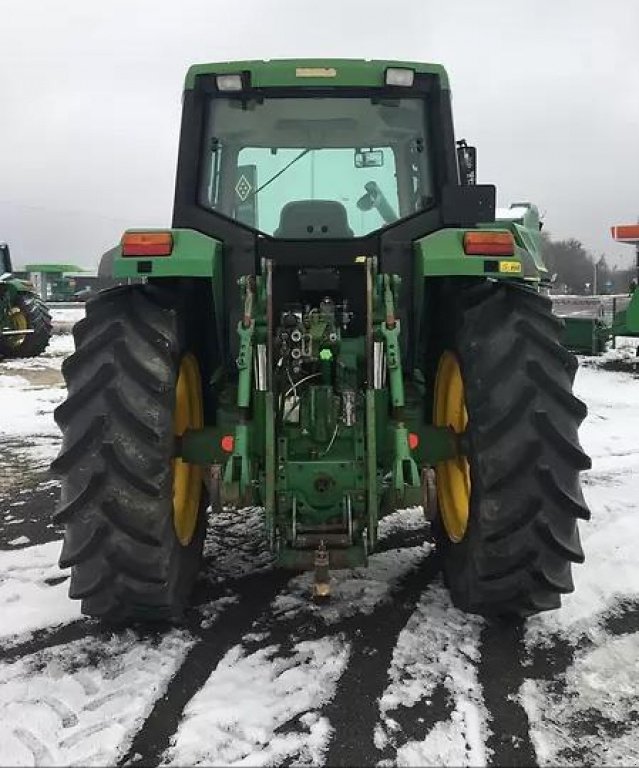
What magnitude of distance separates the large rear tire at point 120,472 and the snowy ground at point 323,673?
0.27 meters

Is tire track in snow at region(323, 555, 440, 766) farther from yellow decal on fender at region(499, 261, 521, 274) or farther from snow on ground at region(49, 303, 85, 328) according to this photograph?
snow on ground at region(49, 303, 85, 328)

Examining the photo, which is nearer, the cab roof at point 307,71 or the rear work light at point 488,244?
the rear work light at point 488,244

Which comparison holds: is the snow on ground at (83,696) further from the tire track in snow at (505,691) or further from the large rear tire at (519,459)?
the large rear tire at (519,459)

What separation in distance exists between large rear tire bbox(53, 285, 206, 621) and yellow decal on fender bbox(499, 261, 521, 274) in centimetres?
139

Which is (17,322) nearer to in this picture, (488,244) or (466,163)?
(466,163)

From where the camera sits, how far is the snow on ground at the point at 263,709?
7.72ft

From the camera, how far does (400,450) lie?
3129mm

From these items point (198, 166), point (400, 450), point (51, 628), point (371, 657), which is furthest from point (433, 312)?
point (51, 628)

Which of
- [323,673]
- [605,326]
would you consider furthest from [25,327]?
[323,673]

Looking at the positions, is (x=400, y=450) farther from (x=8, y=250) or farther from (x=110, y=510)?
(x=8, y=250)

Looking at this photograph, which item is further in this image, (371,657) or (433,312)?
(433,312)

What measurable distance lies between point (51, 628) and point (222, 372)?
1415 millimetres

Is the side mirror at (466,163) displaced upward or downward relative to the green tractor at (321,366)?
upward

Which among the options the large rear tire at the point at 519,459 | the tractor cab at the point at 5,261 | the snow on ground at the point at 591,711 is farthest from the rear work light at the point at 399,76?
the tractor cab at the point at 5,261
